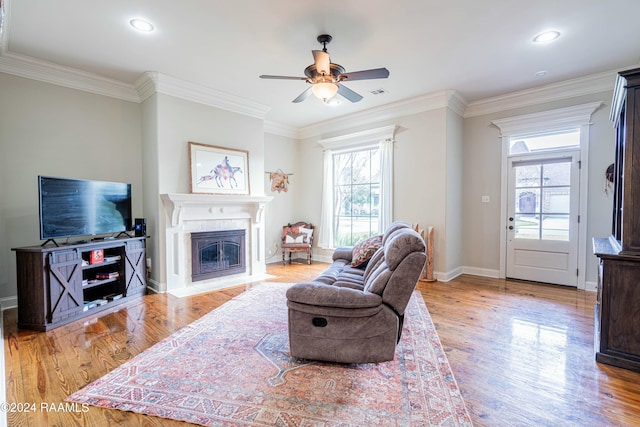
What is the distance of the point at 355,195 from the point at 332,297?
13.0ft

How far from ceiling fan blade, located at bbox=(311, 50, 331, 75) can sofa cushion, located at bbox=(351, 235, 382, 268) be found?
6.25 ft

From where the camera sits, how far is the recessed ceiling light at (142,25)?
2758 mm

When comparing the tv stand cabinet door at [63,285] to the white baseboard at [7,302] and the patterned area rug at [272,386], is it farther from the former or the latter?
the patterned area rug at [272,386]

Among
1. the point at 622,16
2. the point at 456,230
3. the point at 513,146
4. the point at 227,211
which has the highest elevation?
the point at 622,16

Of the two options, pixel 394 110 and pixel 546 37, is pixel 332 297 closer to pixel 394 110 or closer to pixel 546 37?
pixel 546 37

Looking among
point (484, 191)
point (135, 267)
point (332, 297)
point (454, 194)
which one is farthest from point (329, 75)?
point (484, 191)

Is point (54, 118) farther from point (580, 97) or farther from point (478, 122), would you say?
point (580, 97)

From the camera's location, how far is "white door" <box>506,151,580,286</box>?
419cm

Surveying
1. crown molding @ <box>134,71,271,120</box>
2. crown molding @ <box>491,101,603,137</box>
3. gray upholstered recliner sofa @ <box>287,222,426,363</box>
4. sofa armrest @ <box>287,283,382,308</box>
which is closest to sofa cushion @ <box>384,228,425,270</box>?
gray upholstered recliner sofa @ <box>287,222,426,363</box>

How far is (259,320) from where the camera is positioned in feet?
10.0

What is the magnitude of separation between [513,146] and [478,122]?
2.24 ft

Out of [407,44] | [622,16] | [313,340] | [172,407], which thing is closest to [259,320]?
[313,340]

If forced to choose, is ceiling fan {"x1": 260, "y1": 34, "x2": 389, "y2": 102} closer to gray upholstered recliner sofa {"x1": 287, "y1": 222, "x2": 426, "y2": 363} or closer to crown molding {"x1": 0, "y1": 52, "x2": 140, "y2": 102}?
gray upholstered recliner sofa {"x1": 287, "y1": 222, "x2": 426, "y2": 363}

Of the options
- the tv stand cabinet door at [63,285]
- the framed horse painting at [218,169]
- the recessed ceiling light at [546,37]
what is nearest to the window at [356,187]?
the framed horse painting at [218,169]
